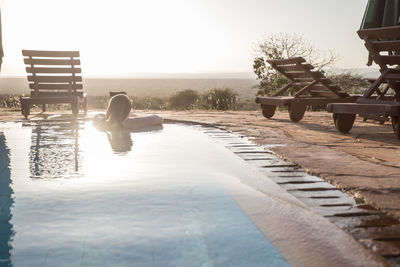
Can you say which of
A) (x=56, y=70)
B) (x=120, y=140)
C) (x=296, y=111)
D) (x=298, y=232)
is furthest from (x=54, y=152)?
(x=56, y=70)

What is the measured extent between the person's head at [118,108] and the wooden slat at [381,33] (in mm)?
3380

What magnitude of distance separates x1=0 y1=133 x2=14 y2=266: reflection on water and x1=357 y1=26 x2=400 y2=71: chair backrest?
15.3ft

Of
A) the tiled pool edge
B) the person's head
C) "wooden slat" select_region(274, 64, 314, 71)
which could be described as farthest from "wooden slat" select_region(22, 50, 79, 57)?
the tiled pool edge

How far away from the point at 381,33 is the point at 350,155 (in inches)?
94.1

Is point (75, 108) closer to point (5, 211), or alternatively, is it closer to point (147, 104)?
point (5, 211)

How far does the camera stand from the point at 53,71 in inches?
366

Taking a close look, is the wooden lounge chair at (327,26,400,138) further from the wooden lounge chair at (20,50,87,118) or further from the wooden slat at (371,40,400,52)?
the wooden lounge chair at (20,50,87,118)

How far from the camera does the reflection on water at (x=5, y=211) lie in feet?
6.29

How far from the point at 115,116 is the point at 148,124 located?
2.05ft

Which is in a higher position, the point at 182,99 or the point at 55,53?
the point at 55,53

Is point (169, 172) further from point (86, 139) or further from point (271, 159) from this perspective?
point (86, 139)

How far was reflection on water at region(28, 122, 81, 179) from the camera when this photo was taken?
3458mm

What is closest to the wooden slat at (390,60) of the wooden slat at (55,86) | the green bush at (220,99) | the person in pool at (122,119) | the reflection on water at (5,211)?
the person in pool at (122,119)

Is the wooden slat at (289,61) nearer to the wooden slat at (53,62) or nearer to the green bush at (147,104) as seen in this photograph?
the wooden slat at (53,62)
